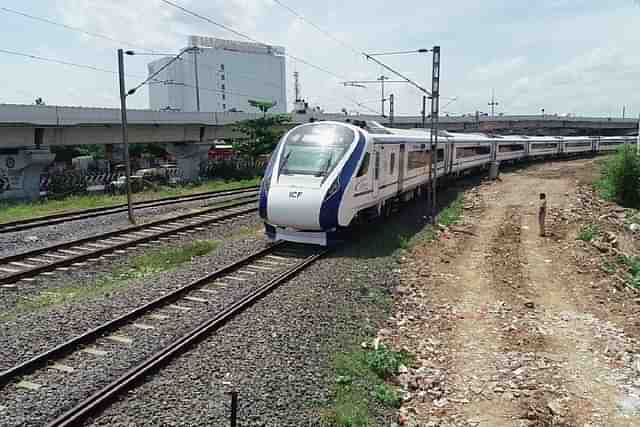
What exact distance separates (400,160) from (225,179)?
2463 centimetres

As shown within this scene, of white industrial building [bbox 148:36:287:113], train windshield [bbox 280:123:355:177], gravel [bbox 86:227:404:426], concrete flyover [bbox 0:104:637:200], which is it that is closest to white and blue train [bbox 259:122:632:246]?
train windshield [bbox 280:123:355:177]

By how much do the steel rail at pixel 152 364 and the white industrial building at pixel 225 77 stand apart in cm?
11825

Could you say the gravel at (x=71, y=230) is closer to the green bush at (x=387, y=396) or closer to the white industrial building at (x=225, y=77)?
the green bush at (x=387, y=396)

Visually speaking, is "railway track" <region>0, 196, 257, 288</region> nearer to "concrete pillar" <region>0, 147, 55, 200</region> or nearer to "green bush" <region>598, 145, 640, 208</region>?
"green bush" <region>598, 145, 640, 208</region>

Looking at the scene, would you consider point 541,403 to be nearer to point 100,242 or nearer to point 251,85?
point 100,242

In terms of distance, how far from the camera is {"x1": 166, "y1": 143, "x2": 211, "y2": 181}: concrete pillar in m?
40.8

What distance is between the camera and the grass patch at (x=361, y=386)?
542 centimetres

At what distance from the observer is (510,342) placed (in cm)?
798

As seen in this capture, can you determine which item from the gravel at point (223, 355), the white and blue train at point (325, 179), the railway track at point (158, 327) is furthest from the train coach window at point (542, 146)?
the gravel at point (223, 355)

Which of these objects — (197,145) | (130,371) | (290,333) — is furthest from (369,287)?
(197,145)

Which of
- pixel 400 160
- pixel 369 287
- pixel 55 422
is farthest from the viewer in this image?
pixel 400 160

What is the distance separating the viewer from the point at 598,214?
19719 mm

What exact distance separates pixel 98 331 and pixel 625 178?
22.4 m

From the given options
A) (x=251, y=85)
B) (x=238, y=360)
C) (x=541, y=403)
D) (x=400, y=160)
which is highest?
(x=251, y=85)
